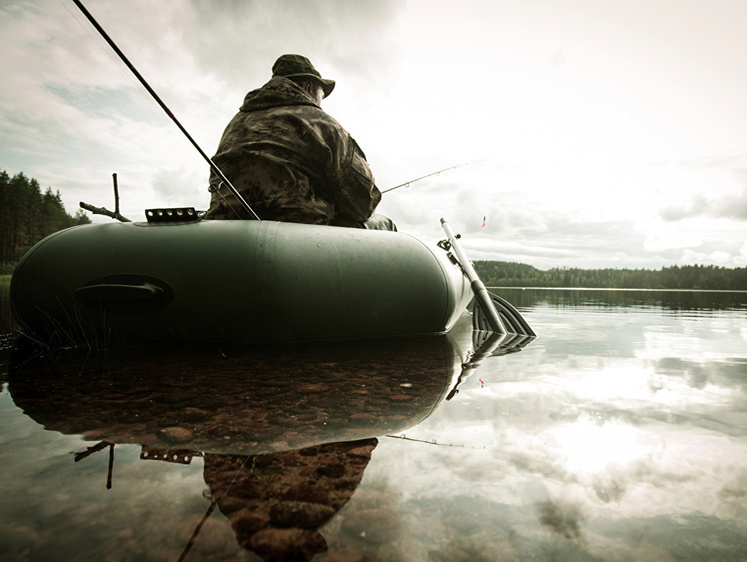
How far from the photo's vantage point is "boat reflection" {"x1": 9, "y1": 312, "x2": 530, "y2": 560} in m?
0.81

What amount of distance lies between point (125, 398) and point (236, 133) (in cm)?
235

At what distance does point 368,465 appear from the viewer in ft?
3.26

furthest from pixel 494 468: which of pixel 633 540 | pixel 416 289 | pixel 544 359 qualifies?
pixel 416 289

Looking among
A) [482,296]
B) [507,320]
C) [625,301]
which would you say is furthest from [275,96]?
[625,301]

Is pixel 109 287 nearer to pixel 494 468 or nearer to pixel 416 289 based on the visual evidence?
pixel 416 289

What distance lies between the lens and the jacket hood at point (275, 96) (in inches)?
131

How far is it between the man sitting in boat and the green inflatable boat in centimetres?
46

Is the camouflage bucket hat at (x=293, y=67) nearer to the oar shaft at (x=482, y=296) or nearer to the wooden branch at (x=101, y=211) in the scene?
the wooden branch at (x=101, y=211)

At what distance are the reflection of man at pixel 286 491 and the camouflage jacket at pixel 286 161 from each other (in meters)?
2.37

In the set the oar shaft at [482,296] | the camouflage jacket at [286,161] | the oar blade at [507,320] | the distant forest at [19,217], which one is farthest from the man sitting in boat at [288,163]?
the distant forest at [19,217]

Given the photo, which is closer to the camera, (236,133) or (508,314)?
(236,133)

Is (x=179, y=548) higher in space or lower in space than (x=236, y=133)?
lower

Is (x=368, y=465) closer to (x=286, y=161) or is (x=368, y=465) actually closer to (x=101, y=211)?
(x=286, y=161)

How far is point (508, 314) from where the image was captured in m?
4.28
